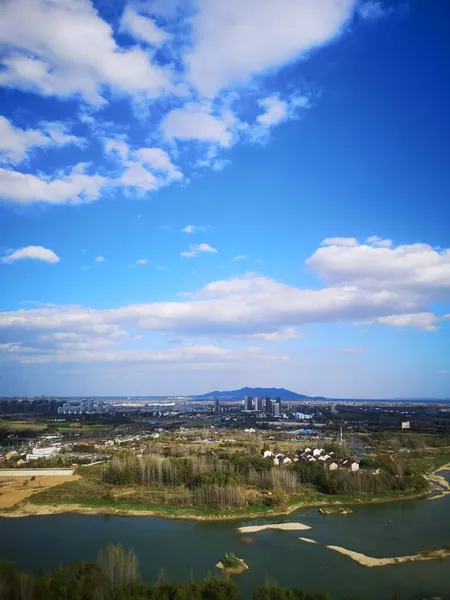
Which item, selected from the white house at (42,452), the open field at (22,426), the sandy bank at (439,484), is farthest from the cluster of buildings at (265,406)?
Answer: the sandy bank at (439,484)

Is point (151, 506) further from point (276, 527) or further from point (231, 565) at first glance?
point (231, 565)

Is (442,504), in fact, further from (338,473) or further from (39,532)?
(39,532)

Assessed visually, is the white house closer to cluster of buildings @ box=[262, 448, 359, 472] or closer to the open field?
cluster of buildings @ box=[262, 448, 359, 472]

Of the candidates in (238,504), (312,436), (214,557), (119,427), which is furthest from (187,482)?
(119,427)

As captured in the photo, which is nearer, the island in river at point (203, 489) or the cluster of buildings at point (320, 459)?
the island in river at point (203, 489)

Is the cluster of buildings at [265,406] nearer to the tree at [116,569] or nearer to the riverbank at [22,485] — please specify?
the riverbank at [22,485]
